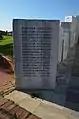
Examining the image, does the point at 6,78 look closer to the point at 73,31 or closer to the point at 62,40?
the point at 62,40

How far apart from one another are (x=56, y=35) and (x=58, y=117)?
2600 mm

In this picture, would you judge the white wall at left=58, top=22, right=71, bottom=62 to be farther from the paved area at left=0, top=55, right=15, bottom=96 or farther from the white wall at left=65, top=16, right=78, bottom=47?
the white wall at left=65, top=16, right=78, bottom=47

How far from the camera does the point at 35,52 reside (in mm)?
6363

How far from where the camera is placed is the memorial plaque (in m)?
6.10

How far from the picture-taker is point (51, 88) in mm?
6719

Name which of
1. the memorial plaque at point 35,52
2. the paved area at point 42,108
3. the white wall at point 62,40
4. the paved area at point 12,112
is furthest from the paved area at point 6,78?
the white wall at point 62,40

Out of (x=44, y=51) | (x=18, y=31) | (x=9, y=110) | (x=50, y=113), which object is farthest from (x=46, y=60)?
(x=9, y=110)

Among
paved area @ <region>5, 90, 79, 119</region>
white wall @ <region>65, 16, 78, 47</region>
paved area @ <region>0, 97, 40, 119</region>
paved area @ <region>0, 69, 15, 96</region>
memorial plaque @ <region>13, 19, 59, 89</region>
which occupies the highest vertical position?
white wall @ <region>65, 16, 78, 47</region>

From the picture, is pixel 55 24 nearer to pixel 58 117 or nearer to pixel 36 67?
pixel 36 67

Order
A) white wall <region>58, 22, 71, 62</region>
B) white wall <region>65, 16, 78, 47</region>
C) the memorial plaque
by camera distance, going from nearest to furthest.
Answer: the memorial plaque
white wall <region>58, 22, 71, 62</region>
white wall <region>65, 16, 78, 47</region>

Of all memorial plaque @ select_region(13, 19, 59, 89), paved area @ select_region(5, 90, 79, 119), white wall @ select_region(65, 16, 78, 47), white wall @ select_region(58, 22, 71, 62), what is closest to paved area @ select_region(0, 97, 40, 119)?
paved area @ select_region(5, 90, 79, 119)

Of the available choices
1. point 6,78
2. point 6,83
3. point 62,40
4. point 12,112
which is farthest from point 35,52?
point 62,40

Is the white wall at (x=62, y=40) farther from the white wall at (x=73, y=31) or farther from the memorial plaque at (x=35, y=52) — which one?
the memorial plaque at (x=35, y=52)

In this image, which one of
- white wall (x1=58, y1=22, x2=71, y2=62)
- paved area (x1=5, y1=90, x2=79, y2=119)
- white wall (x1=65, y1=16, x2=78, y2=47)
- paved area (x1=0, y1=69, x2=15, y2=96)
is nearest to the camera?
paved area (x1=5, y1=90, x2=79, y2=119)
